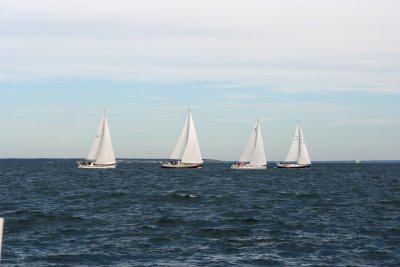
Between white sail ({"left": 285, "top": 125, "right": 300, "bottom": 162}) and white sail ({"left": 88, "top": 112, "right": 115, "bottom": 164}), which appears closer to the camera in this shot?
white sail ({"left": 88, "top": 112, "right": 115, "bottom": 164})

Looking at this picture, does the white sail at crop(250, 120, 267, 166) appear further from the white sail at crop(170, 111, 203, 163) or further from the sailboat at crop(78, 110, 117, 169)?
the sailboat at crop(78, 110, 117, 169)

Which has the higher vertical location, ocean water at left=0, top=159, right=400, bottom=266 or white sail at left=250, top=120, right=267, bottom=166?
white sail at left=250, top=120, right=267, bottom=166

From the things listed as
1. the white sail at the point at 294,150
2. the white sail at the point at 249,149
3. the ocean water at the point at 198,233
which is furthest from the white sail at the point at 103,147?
the ocean water at the point at 198,233

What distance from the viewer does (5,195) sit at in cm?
5388

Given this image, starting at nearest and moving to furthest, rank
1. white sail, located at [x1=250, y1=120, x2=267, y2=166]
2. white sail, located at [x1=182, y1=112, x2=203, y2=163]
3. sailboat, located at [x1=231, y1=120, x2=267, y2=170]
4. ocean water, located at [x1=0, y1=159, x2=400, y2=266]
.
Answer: ocean water, located at [x1=0, y1=159, x2=400, y2=266]
white sail, located at [x1=182, y1=112, x2=203, y2=163]
white sail, located at [x1=250, y1=120, x2=267, y2=166]
sailboat, located at [x1=231, y1=120, x2=267, y2=170]

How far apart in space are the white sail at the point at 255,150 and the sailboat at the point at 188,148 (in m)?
13.2

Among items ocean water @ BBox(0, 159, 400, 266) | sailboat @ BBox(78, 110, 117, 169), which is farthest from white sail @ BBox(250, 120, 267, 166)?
ocean water @ BBox(0, 159, 400, 266)

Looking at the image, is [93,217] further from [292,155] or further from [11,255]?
[292,155]

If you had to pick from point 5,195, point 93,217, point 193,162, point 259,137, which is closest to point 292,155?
point 259,137

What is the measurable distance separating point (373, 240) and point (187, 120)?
100 metres

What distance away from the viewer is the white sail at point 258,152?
135m

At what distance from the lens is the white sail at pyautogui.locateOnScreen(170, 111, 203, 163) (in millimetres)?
126750

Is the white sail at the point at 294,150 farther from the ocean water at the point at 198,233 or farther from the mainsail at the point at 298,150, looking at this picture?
the ocean water at the point at 198,233

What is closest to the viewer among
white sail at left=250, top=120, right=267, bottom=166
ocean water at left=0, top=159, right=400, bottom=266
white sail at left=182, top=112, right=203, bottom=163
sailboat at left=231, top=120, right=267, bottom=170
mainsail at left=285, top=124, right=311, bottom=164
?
ocean water at left=0, top=159, right=400, bottom=266
